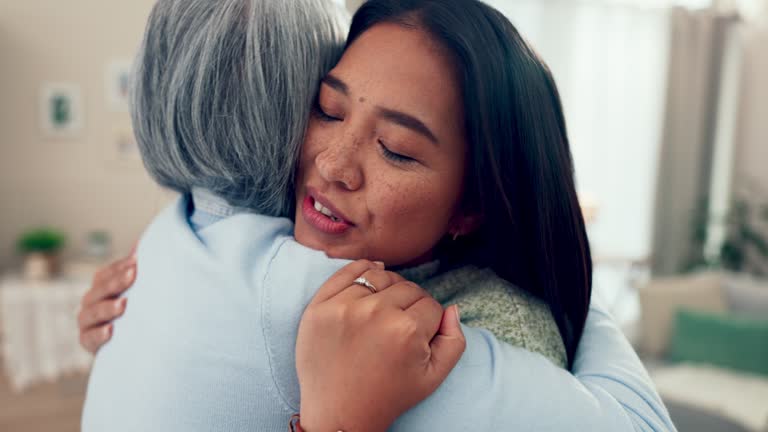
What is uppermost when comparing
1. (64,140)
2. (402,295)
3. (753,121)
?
(402,295)

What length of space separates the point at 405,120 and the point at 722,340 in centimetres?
338

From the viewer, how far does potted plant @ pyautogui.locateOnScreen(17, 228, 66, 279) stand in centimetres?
395

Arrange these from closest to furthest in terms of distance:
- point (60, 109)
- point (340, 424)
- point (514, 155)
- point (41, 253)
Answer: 1. point (340, 424)
2. point (514, 155)
3. point (41, 253)
4. point (60, 109)

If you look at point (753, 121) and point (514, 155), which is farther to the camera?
point (753, 121)

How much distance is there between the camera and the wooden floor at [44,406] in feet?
11.7

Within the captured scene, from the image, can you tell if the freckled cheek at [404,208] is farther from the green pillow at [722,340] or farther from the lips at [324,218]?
the green pillow at [722,340]

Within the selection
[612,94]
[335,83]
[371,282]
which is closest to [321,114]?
[335,83]

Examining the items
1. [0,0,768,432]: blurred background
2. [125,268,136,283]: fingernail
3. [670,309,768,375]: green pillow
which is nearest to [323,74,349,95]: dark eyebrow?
[125,268,136,283]: fingernail

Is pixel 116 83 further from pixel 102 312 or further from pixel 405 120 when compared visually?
pixel 405 120

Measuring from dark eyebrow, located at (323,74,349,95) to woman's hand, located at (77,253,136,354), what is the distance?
0.41m

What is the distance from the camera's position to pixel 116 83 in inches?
173

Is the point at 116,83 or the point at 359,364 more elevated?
the point at 359,364

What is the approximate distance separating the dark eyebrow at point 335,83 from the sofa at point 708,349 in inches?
115

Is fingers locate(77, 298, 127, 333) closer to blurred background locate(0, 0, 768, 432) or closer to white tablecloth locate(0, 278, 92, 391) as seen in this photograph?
blurred background locate(0, 0, 768, 432)
